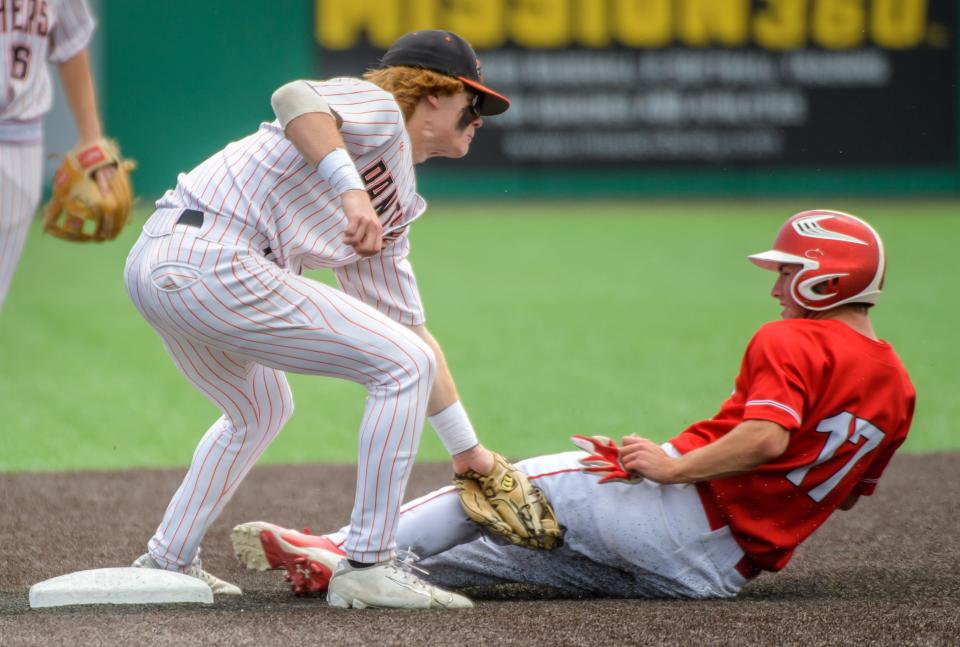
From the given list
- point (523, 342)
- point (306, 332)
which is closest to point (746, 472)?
point (306, 332)

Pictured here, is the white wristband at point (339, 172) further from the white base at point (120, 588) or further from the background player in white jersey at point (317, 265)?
the white base at point (120, 588)

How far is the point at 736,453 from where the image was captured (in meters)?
3.36

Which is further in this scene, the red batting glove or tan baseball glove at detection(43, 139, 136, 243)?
tan baseball glove at detection(43, 139, 136, 243)

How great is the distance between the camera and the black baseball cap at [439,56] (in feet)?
11.5

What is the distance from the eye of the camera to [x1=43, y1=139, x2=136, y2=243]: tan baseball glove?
4578 millimetres

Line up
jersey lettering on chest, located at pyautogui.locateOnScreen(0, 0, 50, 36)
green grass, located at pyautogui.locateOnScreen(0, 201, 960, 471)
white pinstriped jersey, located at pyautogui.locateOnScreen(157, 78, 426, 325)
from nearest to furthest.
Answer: white pinstriped jersey, located at pyautogui.locateOnScreen(157, 78, 426, 325), jersey lettering on chest, located at pyautogui.locateOnScreen(0, 0, 50, 36), green grass, located at pyautogui.locateOnScreen(0, 201, 960, 471)

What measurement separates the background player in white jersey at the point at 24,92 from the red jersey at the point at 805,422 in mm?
2257

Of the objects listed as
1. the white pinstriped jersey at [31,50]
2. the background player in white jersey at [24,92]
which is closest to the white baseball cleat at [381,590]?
the background player in white jersey at [24,92]

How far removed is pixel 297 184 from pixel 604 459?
1.14 meters

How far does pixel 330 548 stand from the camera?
149 inches

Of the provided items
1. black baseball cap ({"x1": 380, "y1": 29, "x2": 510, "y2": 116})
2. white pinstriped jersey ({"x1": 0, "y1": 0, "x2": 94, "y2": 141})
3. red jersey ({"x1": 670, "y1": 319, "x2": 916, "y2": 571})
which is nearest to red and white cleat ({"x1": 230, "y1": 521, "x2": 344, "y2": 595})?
red jersey ({"x1": 670, "y1": 319, "x2": 916, "y2": 571})

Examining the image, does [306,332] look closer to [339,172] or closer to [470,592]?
[339,172]

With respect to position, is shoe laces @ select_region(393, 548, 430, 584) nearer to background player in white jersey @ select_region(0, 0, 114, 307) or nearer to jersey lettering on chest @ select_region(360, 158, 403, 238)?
jersey lettering on chest @ select_region(360, 158, 403, 238)

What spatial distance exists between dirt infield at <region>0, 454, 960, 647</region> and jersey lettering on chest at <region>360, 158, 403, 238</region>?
1.05m
